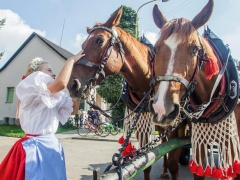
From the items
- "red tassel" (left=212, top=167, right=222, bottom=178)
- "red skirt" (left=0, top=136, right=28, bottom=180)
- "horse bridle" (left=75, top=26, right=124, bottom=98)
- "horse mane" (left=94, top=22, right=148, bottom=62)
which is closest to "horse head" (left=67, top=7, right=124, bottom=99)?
"horse bridle" (left=75, top=26, right=124, bottom=98)

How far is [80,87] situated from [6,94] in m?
17.1

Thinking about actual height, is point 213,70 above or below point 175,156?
above

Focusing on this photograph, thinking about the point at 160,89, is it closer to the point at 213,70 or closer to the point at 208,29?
the point at 213,70

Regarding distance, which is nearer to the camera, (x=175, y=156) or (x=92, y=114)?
(x=175, y=156)

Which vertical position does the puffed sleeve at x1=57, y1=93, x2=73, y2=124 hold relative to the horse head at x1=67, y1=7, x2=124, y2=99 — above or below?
below

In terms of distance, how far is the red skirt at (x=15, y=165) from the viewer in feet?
5.58

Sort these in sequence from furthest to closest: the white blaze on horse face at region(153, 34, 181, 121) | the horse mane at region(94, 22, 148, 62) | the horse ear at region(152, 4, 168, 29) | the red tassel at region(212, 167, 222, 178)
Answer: the horse mane at region(94, 22, 148, 62) → the horse ear at region(152, 4, 168, 29) → the red tassel at region(212, 167, 222, 178) → the white blaze on horse face at region(153, 34, 181, 121)

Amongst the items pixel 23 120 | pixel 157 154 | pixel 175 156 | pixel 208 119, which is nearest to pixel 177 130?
pixel 175 156

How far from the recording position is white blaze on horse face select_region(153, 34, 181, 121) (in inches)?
57.6

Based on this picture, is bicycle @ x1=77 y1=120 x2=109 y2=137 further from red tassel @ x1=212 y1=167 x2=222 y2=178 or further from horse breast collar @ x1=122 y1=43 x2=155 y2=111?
red tassel @ x1=212 y1=167 x2=222 y2=178

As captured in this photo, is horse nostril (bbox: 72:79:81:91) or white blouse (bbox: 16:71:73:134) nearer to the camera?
white blouse (bbox: 16:71:73:134)

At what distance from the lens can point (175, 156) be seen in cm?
285

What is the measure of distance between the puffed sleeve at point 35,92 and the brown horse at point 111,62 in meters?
0.52

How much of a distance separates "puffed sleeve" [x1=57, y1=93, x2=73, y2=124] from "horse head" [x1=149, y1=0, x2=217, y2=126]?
81 cm
